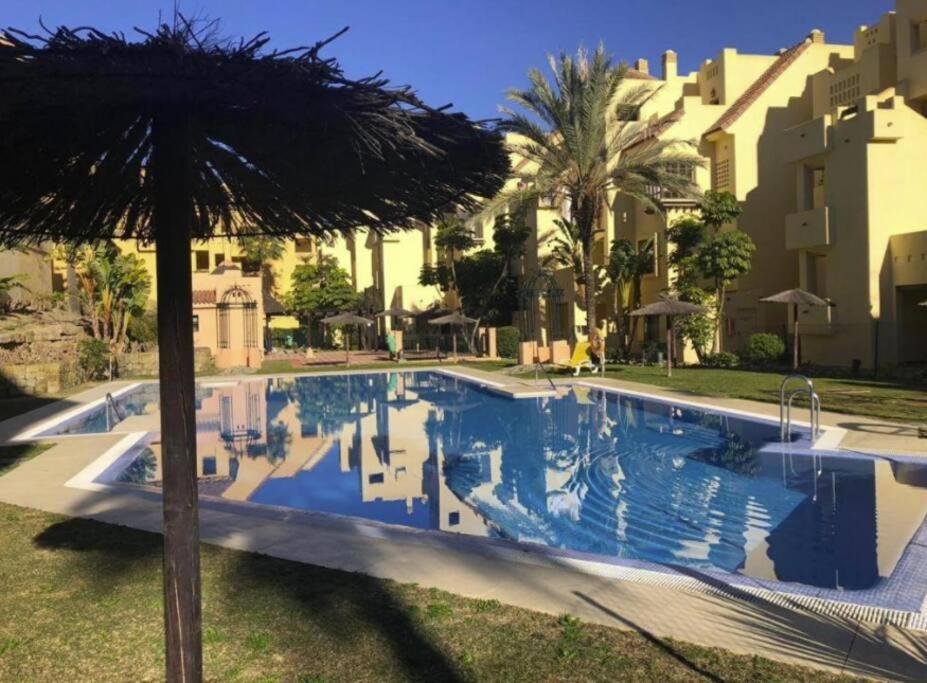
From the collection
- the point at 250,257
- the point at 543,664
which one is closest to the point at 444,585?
the point at 543,664

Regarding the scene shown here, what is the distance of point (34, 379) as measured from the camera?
784 inches

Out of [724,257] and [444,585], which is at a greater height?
[724,257]

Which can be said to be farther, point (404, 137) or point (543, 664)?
point (543, 664)

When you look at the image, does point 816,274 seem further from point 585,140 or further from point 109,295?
point 109,295

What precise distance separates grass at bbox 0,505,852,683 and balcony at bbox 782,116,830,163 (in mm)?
21837

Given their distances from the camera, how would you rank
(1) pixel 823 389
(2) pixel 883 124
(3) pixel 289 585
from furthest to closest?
1. (2) pixel 883 124
2. (1) pixel 823 389
3. (3) pixel 289 585

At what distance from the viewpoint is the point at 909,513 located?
7.59 metres

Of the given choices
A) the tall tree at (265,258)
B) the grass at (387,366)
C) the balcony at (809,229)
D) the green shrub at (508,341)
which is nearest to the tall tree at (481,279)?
the green shrub at (508,341)

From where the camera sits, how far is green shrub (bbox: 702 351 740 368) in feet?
78.2

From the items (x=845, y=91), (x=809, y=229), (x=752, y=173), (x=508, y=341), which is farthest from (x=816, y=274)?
(x=508, y=341)

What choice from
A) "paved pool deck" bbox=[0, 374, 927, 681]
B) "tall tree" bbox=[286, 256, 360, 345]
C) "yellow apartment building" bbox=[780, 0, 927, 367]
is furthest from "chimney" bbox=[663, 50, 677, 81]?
"paved pool deck" bbox=[0, 374, 927, 681]

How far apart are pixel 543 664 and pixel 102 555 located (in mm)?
3922

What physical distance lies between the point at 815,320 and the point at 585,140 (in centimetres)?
894

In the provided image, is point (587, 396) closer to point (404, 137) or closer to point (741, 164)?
point (741, 164)
